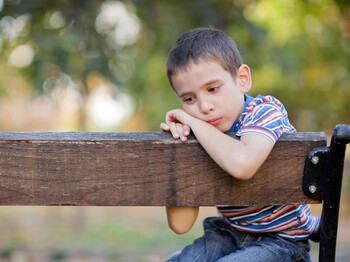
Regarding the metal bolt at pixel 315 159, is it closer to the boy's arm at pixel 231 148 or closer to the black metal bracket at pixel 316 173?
the black metal bracket at pixel 316 173

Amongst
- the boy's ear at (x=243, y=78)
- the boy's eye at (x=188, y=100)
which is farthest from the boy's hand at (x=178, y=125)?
the boy's ear at (x=243, y=78)

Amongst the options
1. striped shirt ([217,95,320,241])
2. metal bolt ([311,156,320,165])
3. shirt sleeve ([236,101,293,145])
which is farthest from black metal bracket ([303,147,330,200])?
striped shirt ([217,95,320,241])

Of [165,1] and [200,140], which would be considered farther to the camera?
[165,1]

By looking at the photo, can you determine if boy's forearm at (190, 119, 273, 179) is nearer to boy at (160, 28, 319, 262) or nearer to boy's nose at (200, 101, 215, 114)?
boy at (160, 28, 319, 262)

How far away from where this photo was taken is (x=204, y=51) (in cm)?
187

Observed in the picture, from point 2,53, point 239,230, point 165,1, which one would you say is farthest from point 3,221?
point 239,230

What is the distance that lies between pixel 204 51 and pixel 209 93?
6.1 inches

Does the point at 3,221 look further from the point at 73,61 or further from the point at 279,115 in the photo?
the point at 279,115

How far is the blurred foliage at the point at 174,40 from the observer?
5.92 metres

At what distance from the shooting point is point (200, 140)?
1509 millimetres

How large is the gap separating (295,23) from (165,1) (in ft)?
20.1

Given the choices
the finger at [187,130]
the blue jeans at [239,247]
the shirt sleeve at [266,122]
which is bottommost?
the blue jeans at [239,247]

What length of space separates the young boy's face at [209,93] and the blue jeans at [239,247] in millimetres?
414

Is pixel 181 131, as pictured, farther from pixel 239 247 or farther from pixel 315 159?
pixel 239 247
